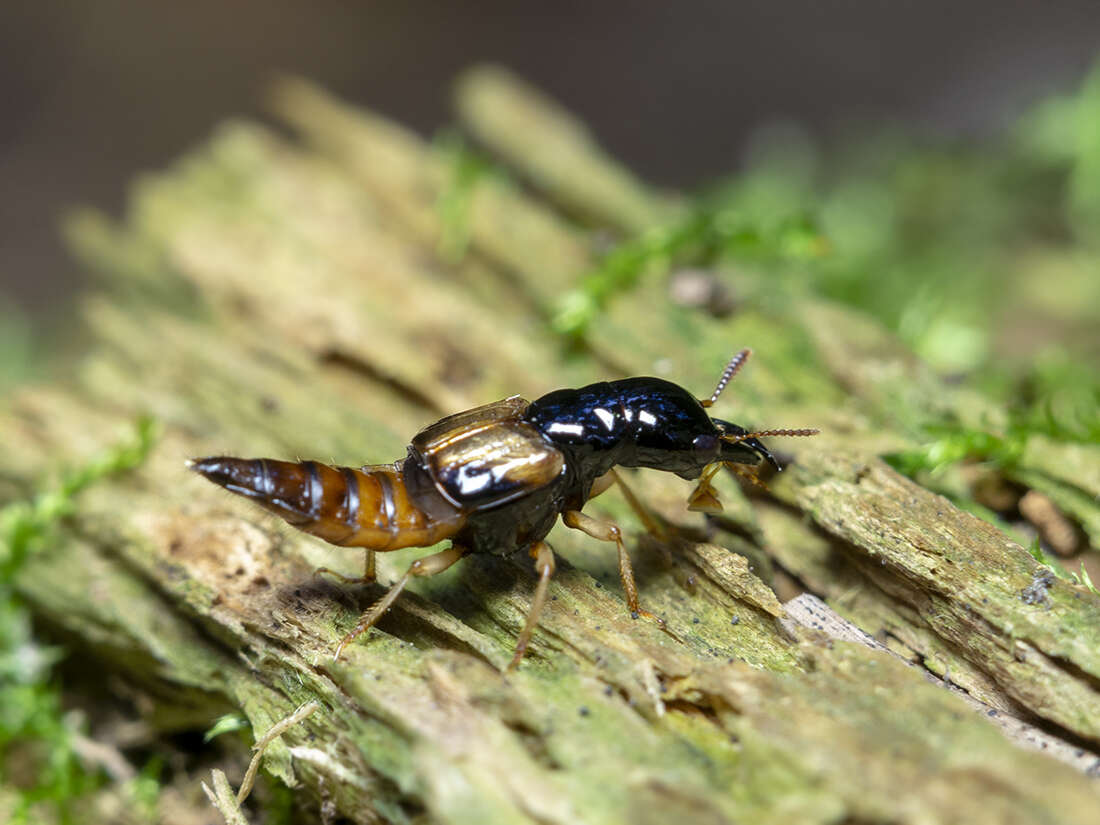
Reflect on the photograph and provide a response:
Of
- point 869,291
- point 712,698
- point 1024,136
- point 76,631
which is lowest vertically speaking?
point 76,631

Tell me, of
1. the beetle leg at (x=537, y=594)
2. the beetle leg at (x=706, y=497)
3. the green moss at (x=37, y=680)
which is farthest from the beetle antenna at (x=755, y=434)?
the green moss at (x=37, y=680)

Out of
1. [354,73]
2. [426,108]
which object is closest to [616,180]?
[426,108]

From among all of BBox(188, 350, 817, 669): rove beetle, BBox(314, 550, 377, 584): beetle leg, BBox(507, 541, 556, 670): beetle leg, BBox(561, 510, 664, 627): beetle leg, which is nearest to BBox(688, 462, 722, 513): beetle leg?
BBox(188, 350, 817, 669): rove beetle

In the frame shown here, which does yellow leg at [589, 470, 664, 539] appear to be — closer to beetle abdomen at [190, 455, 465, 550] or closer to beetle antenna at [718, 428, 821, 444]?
beetle antenna at [718, 428, 821, 444]

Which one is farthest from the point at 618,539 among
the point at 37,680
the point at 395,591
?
the point at 37,680

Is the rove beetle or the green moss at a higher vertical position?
the rove beetle

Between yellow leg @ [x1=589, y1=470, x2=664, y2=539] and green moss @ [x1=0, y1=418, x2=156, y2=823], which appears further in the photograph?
green moss @ [x1=0, y1=418, x2=156, y2=823]

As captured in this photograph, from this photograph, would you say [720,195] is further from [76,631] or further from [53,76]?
[53,76]
